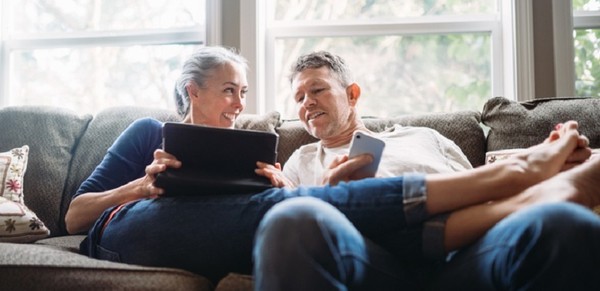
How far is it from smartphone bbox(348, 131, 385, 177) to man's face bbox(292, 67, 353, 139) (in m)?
0.48

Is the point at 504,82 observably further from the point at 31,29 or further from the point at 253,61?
the point at 31,29

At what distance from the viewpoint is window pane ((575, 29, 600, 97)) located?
8.20 ft

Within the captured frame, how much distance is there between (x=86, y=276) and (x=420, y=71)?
1.92m

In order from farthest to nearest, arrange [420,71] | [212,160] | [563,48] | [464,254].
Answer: [420,71] → [563,48] → [212,160] → [464,254]

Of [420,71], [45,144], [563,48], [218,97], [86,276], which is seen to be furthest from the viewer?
[420,71]

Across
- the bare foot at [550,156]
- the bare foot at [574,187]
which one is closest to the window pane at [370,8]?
the bare foot at [550,156]

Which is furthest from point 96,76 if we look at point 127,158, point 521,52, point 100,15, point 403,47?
point 521,52

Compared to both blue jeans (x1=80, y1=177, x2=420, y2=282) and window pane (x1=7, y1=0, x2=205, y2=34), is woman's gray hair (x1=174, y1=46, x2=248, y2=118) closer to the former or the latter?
blue jeans (x1=80, y1=177, x2=420, y2=282)

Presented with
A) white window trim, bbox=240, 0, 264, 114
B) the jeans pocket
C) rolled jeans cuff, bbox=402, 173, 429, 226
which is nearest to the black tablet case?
the jeans pocket

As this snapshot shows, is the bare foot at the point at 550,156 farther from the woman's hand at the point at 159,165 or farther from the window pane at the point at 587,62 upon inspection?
the window pane at the point at 587,62

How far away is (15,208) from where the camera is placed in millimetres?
1736

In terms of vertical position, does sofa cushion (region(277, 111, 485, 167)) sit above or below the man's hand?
above

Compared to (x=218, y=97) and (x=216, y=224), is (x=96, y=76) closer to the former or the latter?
(x=218, y=97)

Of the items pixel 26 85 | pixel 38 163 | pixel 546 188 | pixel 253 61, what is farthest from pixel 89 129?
pixel 546 188
